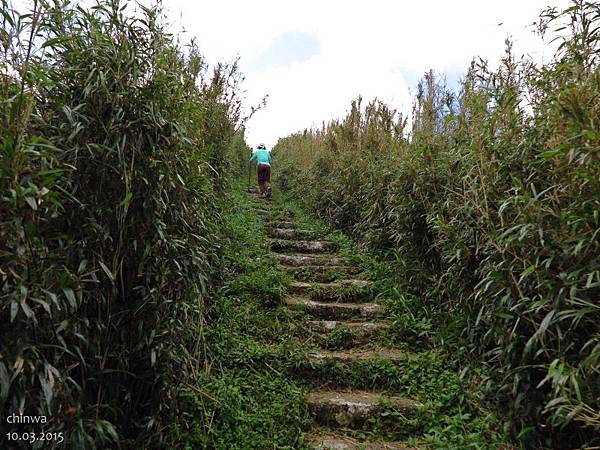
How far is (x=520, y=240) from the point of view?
2018 mm

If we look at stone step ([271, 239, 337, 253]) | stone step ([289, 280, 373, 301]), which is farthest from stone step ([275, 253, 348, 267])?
stone step ([289, 280, 373, 301])

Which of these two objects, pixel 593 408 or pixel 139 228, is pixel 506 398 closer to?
pixel 593 408

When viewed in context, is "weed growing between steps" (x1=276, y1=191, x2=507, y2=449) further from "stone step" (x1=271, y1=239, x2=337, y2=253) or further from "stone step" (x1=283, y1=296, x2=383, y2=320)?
"stone step" (x1=271, y1=239, x2=337, y2=253)

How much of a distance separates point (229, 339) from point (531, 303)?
2145 mm

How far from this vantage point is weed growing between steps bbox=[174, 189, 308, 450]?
96.3 inches

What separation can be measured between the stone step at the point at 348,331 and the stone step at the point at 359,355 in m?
0.09

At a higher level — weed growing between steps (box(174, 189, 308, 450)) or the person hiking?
the person hiking

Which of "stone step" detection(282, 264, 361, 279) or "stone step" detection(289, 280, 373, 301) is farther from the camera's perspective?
"stone step" detection(282, 264, 361, 279)

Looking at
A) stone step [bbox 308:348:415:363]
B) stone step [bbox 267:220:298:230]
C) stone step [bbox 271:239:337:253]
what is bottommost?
stone step [bbox 308:348:415:363]

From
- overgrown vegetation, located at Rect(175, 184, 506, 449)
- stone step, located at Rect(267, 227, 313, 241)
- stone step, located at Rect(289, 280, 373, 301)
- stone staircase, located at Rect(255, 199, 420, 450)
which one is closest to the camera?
overgrown vegetation, located at Rect(175, 184, 506, 449)

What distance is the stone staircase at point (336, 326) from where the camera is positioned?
271 centimetres

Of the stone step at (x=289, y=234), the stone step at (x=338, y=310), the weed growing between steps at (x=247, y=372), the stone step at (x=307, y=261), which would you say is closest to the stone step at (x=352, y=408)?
the weed growing between steps at (x=247, y=372)

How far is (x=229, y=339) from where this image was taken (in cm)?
328

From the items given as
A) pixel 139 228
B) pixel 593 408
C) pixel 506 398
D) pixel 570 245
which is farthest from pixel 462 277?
pixel 139 228
